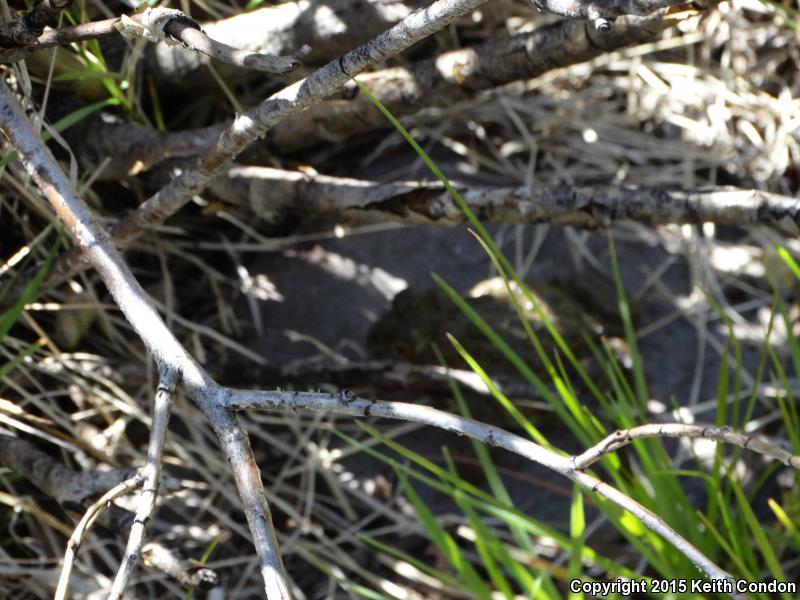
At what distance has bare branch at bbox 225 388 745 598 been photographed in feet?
3.19

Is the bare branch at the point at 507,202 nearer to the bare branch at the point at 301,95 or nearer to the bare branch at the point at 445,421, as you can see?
the bare branch at the point at 301,95

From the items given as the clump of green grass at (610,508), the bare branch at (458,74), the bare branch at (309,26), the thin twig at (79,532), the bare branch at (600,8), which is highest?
the bare branch at (600,8)

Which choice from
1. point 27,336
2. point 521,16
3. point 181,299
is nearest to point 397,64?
point 521,16

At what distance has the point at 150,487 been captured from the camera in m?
1.04

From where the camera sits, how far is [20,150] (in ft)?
4.42

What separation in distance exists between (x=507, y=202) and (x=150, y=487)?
34.7 inches

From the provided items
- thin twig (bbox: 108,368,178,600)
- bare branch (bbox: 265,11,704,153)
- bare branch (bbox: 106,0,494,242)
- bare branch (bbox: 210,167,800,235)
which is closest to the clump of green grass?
bare branch (bbox: 210,167,800,235)

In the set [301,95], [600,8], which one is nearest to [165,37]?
[301,95]

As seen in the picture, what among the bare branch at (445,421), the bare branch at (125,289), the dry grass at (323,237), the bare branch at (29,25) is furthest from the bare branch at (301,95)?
the dry grass at (323,237)

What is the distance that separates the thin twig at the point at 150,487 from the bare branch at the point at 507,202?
673 mm

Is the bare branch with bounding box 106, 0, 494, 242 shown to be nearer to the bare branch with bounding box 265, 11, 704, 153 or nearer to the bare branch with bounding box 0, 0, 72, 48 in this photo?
the bare branch with bounding box 0, 0, 72, 48

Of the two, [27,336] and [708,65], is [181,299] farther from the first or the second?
[708,65]

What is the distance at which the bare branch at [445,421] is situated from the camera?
3.19 feet

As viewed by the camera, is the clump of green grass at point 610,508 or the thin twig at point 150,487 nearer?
the thin twig at point 150,487
